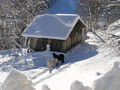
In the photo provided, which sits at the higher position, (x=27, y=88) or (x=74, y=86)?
(x=74, y=86)

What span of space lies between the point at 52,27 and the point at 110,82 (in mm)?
14651

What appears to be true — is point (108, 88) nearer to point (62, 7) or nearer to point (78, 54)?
point (78, 54)

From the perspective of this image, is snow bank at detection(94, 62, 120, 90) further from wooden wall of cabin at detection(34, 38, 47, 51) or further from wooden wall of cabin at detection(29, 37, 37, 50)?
wooden wall of cabin at detection(29, 37, 37, 50)

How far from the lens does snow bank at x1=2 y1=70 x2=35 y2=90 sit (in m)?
4.28

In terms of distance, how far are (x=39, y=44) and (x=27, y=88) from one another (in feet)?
45.0

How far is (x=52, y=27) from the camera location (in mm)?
18016

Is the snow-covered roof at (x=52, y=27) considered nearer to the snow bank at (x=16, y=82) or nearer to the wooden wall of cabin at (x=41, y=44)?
the wooden wall of cabin at (x=41, y=44)

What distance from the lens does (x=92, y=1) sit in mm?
27094

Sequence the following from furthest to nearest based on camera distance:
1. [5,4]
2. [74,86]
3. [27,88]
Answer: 1. [5,4]
2. [27,88]
3. [74,86]

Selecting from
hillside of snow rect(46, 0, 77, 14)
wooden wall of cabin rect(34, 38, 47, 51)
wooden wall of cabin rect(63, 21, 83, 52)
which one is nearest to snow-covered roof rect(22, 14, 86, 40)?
wooden wall of cabin rect(34, 38, 47, 51)

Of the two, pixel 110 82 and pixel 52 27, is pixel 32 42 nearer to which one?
pixel 52 27

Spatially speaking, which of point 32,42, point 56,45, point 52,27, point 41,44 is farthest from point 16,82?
point 32,42

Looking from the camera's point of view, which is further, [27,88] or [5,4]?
[5,4]

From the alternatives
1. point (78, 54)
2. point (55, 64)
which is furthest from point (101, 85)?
point (78, 54)
